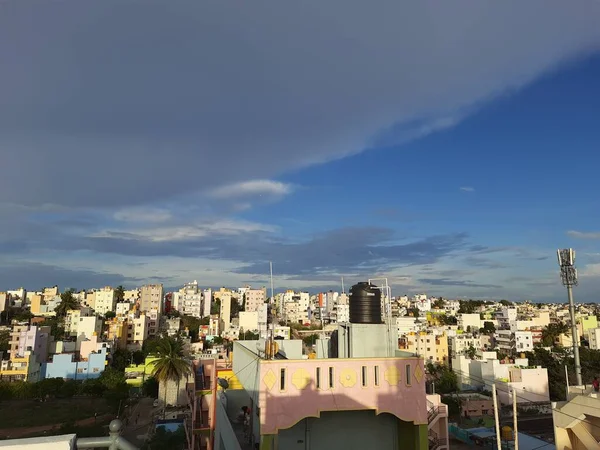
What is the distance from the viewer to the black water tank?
43.2 feet

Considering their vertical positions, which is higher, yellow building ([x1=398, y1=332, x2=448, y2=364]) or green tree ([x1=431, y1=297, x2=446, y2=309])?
green tree ([x1=431, y1=297, x2=446, y2=309])

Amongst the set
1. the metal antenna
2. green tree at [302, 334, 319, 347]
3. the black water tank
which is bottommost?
green tree at [302, 334, 319, 347]

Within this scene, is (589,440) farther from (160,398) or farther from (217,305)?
(217,305)

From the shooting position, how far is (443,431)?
22828 mm

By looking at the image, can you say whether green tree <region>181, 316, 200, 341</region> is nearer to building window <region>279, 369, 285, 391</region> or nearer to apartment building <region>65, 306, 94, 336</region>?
apartment building <region>65, 306, 94, 336</region>

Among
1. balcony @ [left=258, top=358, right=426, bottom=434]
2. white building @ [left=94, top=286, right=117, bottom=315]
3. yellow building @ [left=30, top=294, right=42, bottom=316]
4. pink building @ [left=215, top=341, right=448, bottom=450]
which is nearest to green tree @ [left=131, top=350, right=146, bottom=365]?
white building @ [left=94, top=286, right=117, bottom=315]

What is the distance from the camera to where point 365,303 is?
13.1 metres

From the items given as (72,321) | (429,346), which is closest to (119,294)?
(72,321)

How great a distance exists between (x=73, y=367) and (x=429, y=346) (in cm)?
4914

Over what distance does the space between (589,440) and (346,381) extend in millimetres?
7355

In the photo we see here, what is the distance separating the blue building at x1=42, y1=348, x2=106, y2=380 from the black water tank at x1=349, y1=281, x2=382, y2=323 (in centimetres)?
4954

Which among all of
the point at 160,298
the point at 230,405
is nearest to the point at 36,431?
the point at 230,405

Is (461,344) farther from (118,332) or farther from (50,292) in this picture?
(50,292)

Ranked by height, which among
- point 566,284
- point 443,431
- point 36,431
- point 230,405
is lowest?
point 36,431
